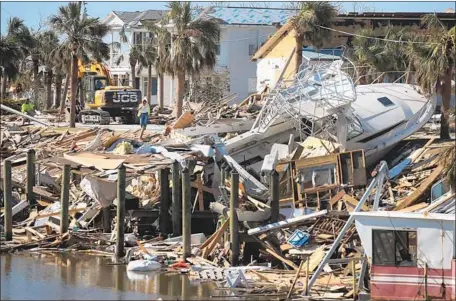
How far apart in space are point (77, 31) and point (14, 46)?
12010 mm

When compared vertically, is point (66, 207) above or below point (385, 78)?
below

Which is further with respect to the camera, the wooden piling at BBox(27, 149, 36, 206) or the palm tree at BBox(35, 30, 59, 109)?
the palm tree at BBox(35, 30, 59, 109)

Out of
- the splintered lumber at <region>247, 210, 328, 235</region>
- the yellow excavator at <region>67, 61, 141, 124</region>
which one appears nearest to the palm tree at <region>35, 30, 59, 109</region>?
the yellow excavator at <region>67, 61, 141, 124</region>

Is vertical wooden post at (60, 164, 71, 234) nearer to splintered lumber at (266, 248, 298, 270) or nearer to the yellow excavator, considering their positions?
splintered lumber at (266, 248, 298, 270)

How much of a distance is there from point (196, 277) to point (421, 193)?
22.7 feet

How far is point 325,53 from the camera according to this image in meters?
63.7

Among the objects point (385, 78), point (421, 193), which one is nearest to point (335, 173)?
point (421, 193)

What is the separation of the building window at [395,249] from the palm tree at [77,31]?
30.6 meters

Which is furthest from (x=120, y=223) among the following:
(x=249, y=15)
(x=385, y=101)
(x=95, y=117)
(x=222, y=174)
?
(x=249, y=15)

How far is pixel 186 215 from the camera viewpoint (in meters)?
28.3

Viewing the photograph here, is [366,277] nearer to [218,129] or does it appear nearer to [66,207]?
[66,207]

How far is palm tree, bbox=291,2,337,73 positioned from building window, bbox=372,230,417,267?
2756 centimetres

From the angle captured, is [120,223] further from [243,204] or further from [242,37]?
[242,37]

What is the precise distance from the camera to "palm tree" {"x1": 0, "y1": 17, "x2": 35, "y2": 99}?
201 ft
